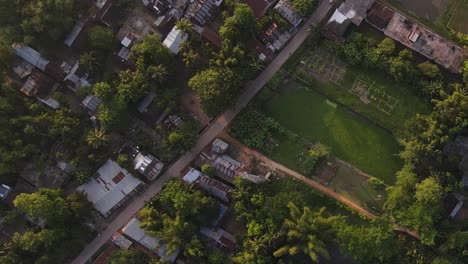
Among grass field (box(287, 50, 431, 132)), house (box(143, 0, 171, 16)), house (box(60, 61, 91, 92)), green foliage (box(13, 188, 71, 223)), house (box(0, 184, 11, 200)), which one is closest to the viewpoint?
green foliage (box(13, 188, 71, 223))

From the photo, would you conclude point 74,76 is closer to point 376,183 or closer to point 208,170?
point 208,170

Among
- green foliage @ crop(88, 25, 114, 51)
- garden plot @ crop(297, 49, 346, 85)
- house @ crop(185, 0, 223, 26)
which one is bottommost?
green foliage @ crop(88, 25, 114, 51)

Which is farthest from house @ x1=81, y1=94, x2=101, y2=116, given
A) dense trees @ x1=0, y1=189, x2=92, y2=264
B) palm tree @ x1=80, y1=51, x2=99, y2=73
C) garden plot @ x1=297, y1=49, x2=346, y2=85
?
garden plot @ x1=297, y1=49, x2=346, y2=85

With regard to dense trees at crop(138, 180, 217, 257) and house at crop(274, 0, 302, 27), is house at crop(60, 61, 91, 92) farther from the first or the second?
house at crop(274, 0, 302, 27)

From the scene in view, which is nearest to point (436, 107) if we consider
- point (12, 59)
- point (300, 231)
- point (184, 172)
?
point (300, 231)

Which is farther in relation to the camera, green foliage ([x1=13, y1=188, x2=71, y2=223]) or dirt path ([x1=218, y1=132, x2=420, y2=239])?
dirt path ([x1=218, y1=132, x2=420, y2=239])

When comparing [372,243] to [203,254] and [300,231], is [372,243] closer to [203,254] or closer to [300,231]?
[300,231]

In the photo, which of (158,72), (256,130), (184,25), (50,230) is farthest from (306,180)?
(50,230)

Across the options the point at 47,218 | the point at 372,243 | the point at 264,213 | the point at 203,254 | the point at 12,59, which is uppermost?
the point at 372,243
